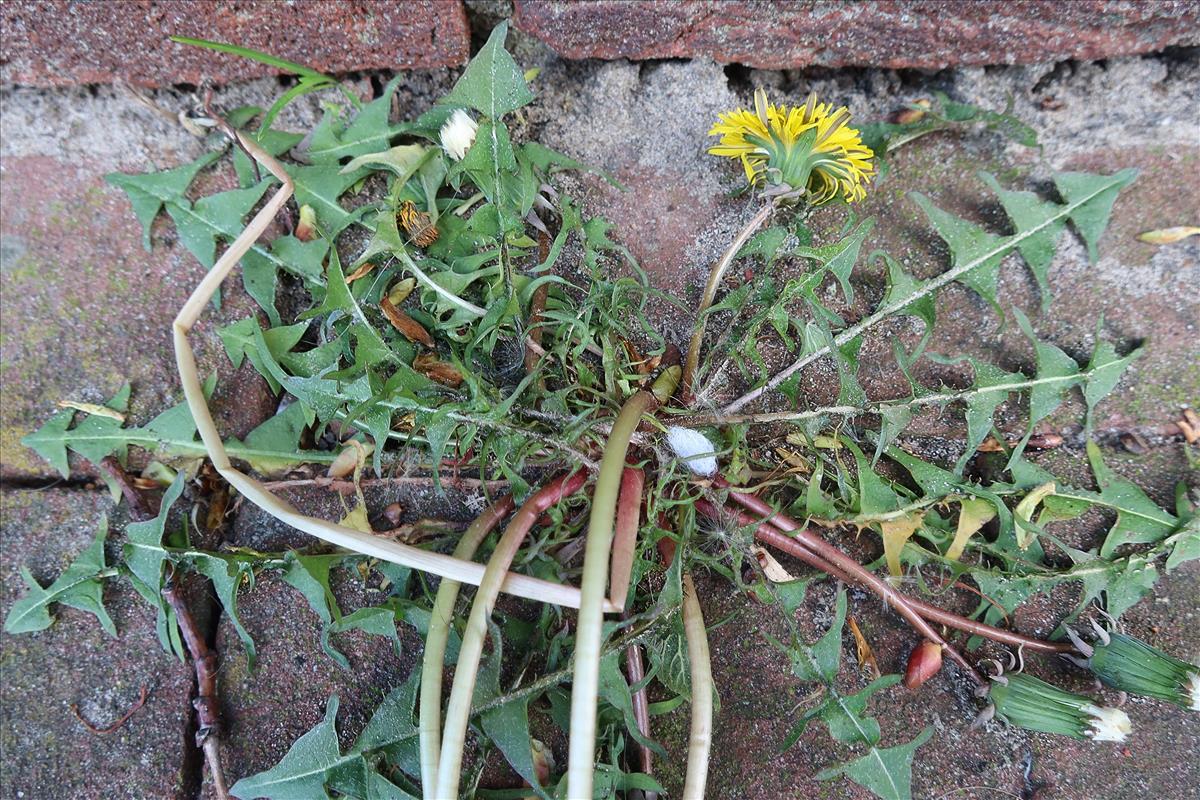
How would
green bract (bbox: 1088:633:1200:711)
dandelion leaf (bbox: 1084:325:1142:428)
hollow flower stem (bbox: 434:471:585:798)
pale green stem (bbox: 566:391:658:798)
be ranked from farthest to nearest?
dandelion leaf (bbox: 1084:325:1142:428) → green bract (bbox: 1088:633:1200:711) → hollow flower stem (bbox: 434:471:585:798) → pale green stem (bbox: 566:391:658:798)

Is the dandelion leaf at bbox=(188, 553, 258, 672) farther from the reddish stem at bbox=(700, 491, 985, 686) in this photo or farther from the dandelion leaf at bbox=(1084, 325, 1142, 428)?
the dandelion leaf at bbox=(1084, 325, 1142, 428)

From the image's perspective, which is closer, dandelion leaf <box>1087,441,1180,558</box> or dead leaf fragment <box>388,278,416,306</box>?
dandelion leaf <box>1087,441,1180,558</box>

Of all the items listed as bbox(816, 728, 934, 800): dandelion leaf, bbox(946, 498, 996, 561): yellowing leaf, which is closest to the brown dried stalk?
bbox(816, 728, 934, 800): dandelion leaf

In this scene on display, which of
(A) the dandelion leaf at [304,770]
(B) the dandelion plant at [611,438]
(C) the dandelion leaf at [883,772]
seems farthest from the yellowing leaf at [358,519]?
(C) the dandelion leaf at [883,772]

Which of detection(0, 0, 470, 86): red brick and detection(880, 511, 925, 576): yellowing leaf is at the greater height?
detection(0, 0, 470, 86): red brick

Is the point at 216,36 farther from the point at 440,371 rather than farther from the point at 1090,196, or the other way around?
the point at 1090,196

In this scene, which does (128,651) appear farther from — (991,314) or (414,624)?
(991,314)

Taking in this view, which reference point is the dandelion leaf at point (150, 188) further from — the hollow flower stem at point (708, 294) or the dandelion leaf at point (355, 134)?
the hollow flower stem at point (708, 294)

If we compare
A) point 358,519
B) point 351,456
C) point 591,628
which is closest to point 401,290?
point 351,456
